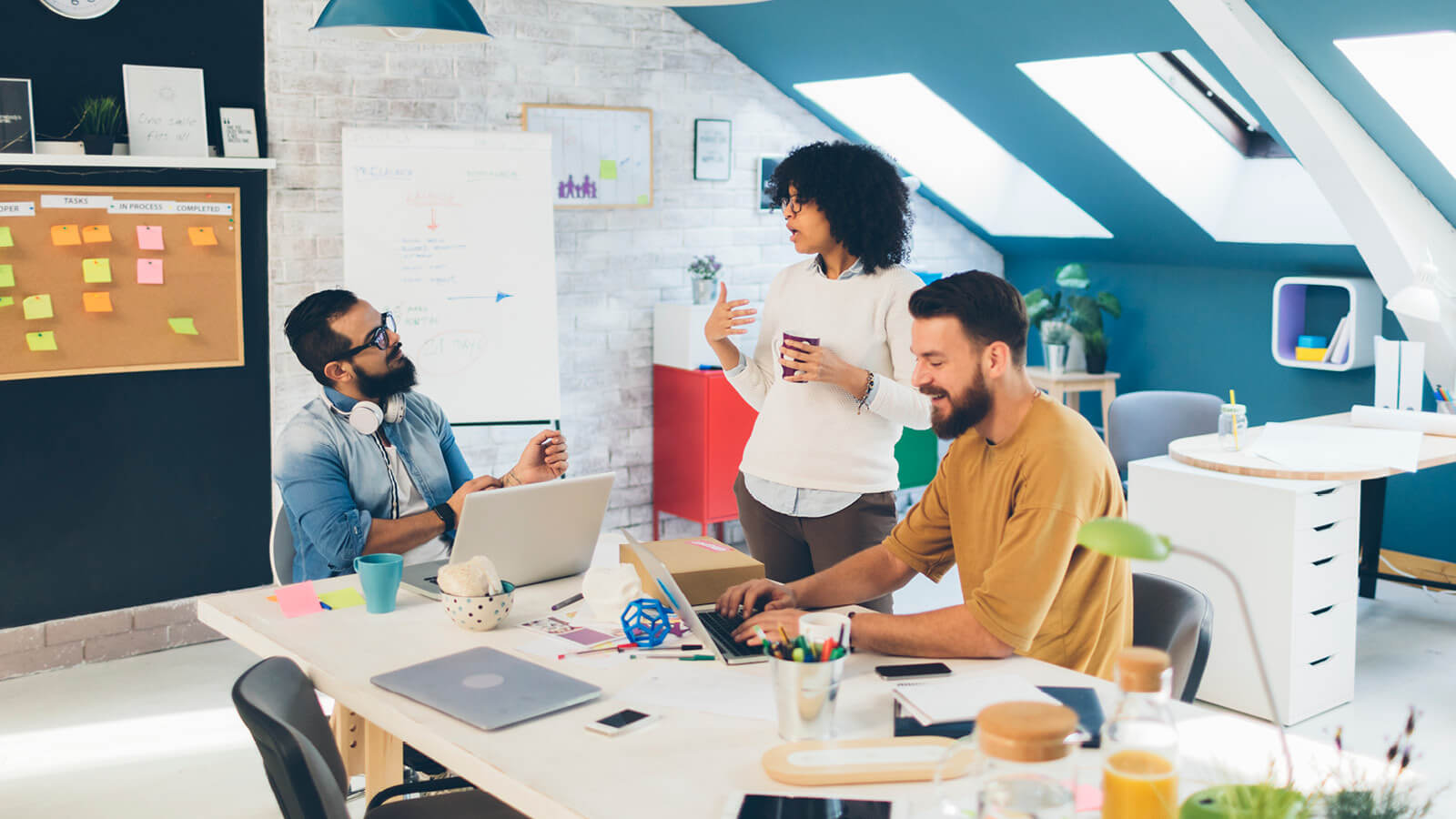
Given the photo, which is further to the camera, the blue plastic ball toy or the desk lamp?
the blue plastic ball toy

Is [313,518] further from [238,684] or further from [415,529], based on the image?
[238,684]

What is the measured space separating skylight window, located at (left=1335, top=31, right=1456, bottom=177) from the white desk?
294 cm

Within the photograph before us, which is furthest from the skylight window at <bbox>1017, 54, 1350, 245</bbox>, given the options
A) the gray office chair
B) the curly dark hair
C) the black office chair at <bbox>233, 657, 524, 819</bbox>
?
the black office chair at <bbox>233, 657, 524, 819</bbox>

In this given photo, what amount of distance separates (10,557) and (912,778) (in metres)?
3.46

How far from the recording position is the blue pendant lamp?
2611mm

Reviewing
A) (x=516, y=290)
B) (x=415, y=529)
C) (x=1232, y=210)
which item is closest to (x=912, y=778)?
(x=415, y=529)

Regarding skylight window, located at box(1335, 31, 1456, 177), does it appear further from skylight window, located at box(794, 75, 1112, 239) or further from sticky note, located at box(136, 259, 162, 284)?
sticky note, located at box(136, 259, 162, 284)

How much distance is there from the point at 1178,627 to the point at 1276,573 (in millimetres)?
1629

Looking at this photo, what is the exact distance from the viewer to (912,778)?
1.43m

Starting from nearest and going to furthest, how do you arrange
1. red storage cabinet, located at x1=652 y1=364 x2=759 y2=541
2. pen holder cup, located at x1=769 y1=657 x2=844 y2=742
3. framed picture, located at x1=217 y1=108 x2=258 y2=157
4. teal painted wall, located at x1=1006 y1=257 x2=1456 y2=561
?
pen holder cup, located at x1=769 y1=657 x2=844 y2=742 < framed picture, located at x1=217 y1=108 x2=258 y2=157 < teal painted wall, located at x1=1006 y1=257 x2=1456 y2=561 < red storage cabinet, located at x1=652 y1=364 x2=759 y2=541

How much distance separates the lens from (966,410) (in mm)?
2014

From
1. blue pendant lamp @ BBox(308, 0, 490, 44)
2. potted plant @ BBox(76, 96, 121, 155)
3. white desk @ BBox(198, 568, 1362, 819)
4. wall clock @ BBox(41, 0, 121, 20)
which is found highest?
wall clock @ BBox(41, 0, 121, 20)

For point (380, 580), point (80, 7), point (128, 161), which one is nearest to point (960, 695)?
point (380, 580)

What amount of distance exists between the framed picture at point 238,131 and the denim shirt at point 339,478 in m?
1.80
